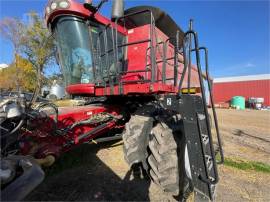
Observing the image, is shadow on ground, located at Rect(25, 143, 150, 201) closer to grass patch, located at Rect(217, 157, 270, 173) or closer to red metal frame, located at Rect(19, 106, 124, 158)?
red metal frame, located at Rect(19, 106, 124, 158)

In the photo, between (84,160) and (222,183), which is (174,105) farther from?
(84,160)

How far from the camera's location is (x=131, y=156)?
278 cm

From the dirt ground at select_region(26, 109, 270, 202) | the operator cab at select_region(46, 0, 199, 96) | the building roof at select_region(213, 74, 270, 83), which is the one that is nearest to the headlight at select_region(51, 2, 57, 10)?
the operator cab at select_region(46, 0, 199, 96)

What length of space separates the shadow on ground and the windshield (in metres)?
1.58

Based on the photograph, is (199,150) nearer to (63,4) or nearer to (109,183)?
(109,183)

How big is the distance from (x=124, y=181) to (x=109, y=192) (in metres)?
0.38

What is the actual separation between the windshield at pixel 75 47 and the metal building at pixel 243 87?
3424cm

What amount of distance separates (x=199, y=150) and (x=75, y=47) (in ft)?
8.88

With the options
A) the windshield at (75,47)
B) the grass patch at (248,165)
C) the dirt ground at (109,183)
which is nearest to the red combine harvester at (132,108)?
the windshield at (75,47)

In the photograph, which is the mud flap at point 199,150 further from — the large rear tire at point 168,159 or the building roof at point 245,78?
the building roof at point 245,78

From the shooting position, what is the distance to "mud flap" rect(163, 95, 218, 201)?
201 centimetres

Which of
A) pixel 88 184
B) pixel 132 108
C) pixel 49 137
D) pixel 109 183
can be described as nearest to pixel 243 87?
pixel 132 108

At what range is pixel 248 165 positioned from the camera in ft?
13.5

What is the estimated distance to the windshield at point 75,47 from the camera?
3530 mm
